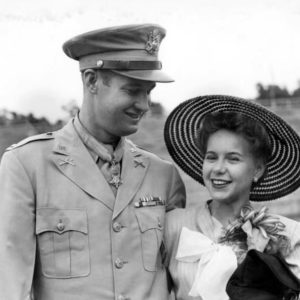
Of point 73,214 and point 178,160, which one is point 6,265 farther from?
point 178,160

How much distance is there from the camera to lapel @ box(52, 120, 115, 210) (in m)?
4.29

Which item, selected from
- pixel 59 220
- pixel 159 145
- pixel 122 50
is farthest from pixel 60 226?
pixel 159 145

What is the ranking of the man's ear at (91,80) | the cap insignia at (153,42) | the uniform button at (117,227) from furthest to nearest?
the cap insignia at (153,42) → the man's ear at (91,80) → the uniform button at (117,227)

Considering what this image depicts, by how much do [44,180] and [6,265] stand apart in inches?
19.1

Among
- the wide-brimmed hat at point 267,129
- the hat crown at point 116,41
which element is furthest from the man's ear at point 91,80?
the wide-brimmed hat at point 267,129

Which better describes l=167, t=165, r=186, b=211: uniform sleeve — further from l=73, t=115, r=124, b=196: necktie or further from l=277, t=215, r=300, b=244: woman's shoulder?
l=277, t=215, r=300, b=244: woman's shoulder

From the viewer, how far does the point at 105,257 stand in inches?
Result: 166

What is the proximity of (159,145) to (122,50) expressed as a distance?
17.8 metres

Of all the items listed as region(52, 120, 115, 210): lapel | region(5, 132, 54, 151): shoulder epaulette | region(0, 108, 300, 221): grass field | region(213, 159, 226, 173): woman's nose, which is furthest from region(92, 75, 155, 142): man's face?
region(0, 108, 300, 221): grass field

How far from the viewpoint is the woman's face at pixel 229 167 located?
4219 mm

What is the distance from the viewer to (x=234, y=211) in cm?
432

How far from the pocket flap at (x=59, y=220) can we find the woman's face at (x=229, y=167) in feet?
2.27

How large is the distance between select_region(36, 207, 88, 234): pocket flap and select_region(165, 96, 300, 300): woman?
52cm

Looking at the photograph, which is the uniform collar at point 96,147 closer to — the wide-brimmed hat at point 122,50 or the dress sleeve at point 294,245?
the wide-brimmed hat at point 122,50
